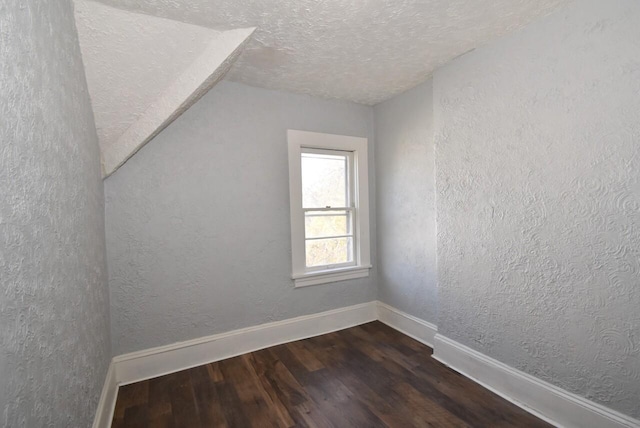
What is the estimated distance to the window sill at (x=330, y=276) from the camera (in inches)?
104

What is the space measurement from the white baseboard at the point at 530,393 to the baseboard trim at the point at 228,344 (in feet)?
3.21

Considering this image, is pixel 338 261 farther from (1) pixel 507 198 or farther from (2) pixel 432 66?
(2) pixel 432 66

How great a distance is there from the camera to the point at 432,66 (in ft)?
7.02

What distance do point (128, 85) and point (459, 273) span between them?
2500 mm

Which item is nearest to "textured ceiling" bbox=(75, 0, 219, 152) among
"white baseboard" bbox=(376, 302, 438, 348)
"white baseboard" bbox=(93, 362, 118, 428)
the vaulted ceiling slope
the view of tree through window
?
the vaulted ceiling slope

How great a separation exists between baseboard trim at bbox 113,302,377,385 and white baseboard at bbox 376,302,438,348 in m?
0.17

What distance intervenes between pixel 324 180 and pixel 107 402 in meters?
2.28

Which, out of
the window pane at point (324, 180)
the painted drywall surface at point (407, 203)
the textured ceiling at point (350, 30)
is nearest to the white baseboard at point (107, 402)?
the window pane at point (324, 180)

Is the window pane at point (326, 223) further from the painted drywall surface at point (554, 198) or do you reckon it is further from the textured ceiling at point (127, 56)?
the textured ceiling at point (127, 56)

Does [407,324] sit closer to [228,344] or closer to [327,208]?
[327,208]

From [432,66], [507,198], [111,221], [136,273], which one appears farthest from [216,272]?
[432,66]

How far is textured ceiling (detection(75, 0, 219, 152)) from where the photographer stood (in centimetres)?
140

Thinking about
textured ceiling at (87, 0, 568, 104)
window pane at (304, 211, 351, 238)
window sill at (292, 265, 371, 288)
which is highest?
textured ceiling at (87, 0, 568, 104)

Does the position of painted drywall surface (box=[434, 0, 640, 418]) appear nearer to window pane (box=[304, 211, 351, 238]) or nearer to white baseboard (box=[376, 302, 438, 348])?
white baseboard (box=[376, 302, 438, 348])
